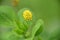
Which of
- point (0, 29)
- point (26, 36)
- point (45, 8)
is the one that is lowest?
point (26, 36)

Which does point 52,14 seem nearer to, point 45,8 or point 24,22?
point 45,8

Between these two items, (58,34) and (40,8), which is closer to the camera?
(58,34)

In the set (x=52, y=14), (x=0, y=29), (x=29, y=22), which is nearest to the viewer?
(x=29, y=22)

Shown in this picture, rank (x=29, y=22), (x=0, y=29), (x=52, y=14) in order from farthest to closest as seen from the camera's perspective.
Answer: (x=52, y=14)
(x=0, y=29)
(x=29, y=22)

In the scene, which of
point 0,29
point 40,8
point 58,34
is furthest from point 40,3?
point 58,34

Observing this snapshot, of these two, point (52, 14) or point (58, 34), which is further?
point (52, 14)

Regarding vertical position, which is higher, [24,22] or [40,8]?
[40,8]

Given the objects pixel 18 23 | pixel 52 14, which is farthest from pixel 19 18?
pixel 52 14

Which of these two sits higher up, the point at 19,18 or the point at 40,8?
the point at 40,8

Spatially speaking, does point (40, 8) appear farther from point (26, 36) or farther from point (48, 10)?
point (26, 36)
